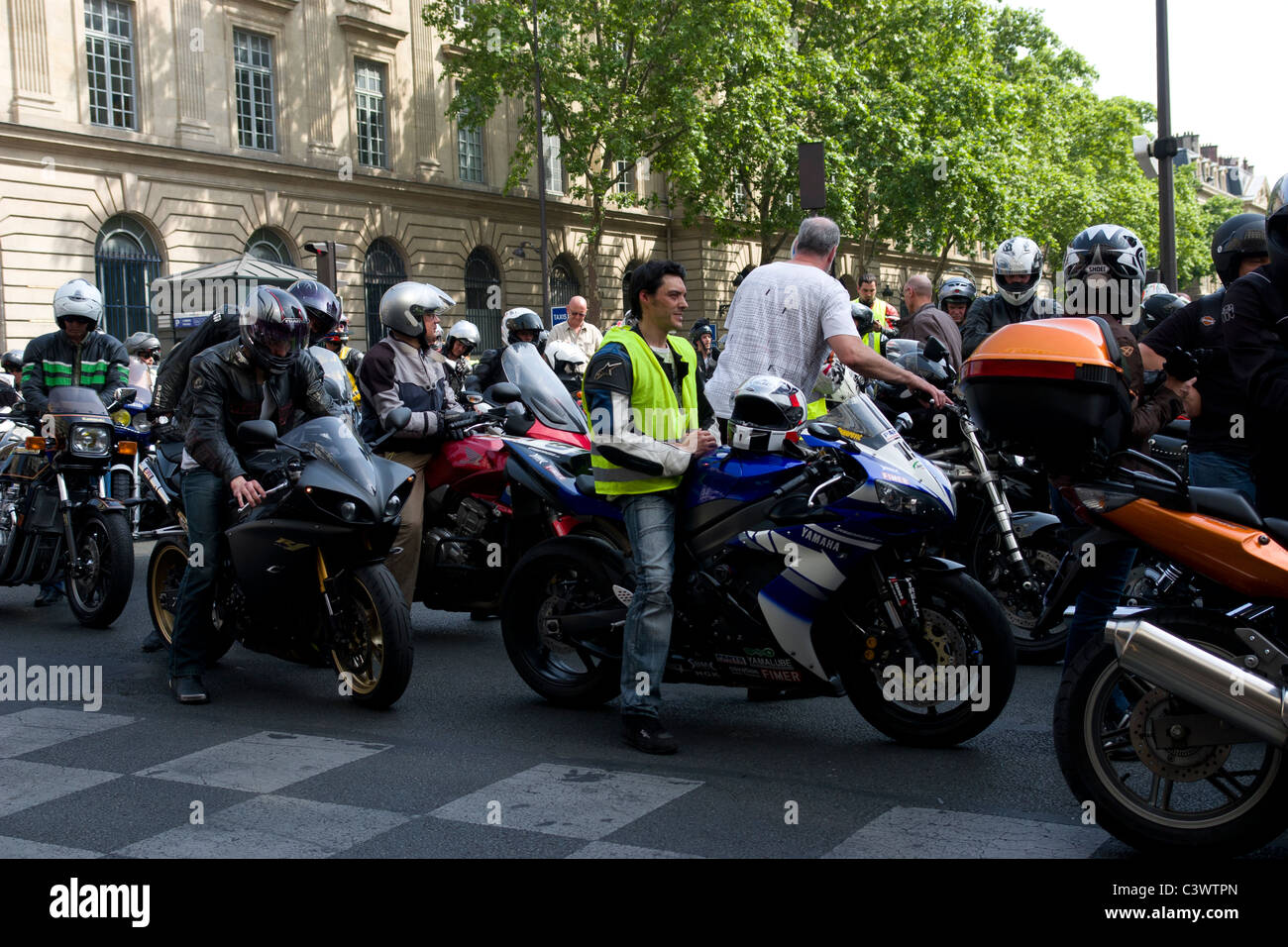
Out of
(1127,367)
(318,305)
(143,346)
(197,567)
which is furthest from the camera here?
(143,346)

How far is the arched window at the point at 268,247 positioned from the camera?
3061 centimetres

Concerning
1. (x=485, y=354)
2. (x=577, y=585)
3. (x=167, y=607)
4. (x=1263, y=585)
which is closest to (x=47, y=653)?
(x=167, y=607)

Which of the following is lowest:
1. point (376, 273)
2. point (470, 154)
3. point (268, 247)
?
point (376, 273)

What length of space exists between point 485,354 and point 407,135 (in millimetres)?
25920

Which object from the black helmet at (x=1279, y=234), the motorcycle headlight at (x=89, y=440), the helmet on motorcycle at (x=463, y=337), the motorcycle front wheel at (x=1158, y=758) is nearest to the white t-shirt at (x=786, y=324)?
the black helmet at (x=1279, y=234)

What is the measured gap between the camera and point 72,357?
8977mm

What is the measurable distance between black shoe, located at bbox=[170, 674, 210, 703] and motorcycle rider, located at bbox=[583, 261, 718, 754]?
6.68ft

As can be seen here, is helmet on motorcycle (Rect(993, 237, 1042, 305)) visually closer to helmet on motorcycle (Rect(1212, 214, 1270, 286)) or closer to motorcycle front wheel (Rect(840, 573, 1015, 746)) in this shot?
helmet on motorcycle (Rect(1212, 214, 1270, 286))

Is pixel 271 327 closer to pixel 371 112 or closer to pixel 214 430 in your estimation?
pixel 214 430

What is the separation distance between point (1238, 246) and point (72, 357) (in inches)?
278

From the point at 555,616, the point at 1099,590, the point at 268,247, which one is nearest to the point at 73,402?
the point at 555,616
